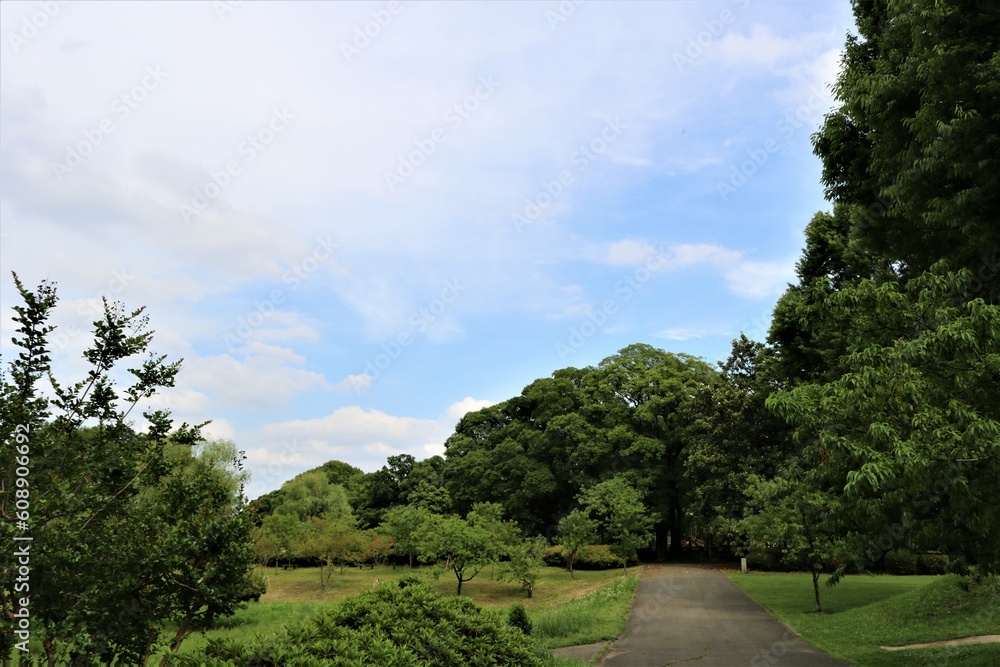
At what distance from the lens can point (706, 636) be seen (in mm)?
16094

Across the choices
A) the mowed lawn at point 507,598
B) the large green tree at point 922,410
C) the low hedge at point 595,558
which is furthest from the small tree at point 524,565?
the large green tree at point 922,410

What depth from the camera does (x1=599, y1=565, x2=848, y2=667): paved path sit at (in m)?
13.4

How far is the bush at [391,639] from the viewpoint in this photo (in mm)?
4758

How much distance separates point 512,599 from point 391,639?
27.4 metres

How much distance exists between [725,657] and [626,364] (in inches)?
1552

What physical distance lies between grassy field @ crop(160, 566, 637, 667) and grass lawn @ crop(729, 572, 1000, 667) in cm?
533

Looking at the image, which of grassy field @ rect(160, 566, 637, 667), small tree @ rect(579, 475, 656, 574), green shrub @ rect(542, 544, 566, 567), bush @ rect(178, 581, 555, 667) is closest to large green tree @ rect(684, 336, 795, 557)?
small tree @ rect(579, 475, 656, 574)

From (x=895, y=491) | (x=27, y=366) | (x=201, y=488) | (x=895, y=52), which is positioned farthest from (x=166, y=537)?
(x=895, y=52)

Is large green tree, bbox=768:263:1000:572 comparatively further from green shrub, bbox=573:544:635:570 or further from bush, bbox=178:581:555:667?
green shrub, bbox=573:544:635:570

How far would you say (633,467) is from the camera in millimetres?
47312

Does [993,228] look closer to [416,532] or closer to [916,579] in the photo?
[916,579]

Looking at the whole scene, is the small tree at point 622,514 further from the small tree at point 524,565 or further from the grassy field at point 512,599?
the small tree at point 524,565

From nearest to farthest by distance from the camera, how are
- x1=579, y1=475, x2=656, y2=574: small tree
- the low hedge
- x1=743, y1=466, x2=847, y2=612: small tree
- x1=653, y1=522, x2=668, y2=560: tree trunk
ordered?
1. x1=743, y1=466, x2=847, y2=612: small tree
2. x1=579, y1=475, x2=656, y2=574: small tree
3. the low hedge
4. x1=653, y1=522, x2=668, y2=560: tree trunk

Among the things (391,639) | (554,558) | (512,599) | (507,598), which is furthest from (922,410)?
(554,558)
